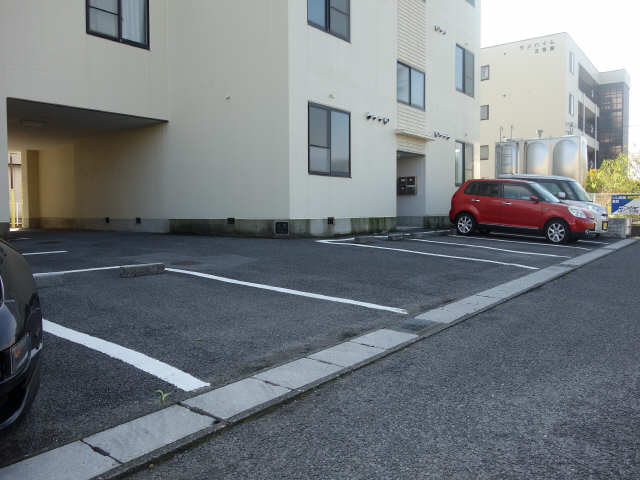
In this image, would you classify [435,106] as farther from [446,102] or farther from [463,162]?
[463,162]

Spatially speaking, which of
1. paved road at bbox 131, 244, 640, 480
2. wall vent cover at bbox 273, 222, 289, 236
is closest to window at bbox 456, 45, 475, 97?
wall vent cover at bbox 273, 222, 289, 236

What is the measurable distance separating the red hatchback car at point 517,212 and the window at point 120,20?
1015 centimetres

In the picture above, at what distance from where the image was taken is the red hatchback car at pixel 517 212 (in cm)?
1379

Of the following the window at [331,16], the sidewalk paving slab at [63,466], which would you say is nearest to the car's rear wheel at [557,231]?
the window at [331,16]

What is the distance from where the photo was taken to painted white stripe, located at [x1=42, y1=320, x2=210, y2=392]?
137 inches

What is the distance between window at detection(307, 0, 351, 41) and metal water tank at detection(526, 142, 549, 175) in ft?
35.9

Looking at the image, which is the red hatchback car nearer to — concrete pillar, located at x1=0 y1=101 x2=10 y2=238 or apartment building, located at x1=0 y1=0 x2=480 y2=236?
apartment building, located at x1=0 y1=0 x2=480 y2=236

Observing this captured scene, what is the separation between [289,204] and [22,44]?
6773 millimetres

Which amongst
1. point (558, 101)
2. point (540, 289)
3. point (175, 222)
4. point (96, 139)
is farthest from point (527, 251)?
point (558, 101)

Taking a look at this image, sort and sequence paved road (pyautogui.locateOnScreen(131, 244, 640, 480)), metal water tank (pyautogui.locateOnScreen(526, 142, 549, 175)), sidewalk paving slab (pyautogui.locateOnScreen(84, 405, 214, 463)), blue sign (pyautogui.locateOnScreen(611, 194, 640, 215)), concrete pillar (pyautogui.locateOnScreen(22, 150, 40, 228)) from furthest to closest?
metal water tank (pyautogui.locateOnScreen(526, 142, 549, 175)), concrete pillar (pyautogui.locateOnScreen(22, 150, 40, 228)), blue sign (pyautogui.locateOnScreen(611, 194, 640, 215)), sidewalk paving slab (pyautogui.locateOnScreen(84, 405, 214, 463)), paved road (pyautogui.locateOnScreen(131, 244, 640, 480))

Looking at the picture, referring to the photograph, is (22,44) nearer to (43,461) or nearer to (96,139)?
(96,139)

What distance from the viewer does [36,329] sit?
257cm

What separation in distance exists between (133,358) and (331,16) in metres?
12.0

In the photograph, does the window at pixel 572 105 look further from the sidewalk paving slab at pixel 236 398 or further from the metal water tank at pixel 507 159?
the sidewalk paving slab at pixel 236 398
